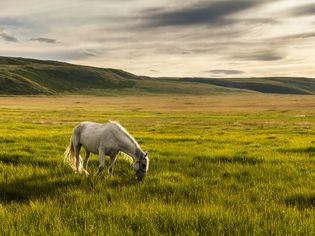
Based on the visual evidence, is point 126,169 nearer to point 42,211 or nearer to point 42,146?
point 42,211

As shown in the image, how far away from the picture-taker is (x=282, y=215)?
7.68m

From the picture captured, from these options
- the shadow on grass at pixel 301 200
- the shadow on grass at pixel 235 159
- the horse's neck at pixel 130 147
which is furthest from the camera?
the shadow on grass at pixel 235 159

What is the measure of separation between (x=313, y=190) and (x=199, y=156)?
25.5ft

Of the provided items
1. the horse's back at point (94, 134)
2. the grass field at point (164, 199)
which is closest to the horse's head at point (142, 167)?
the grass field at point (164, 199)

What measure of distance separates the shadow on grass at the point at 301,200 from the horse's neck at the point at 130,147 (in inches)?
213

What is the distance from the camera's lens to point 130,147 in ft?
43.0

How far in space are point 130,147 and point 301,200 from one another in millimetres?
6017

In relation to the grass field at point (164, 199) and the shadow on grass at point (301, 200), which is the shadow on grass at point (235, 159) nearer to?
the grass field at point (164, 199)

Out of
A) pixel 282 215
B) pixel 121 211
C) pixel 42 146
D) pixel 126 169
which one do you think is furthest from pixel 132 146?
pixel 42 146

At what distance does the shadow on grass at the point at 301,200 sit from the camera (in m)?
9.00

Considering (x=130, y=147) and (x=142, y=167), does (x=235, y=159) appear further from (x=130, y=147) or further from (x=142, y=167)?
(x=142, y=167)

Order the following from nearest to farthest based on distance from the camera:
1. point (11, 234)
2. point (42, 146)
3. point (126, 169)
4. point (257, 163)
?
point (11, 234)
point (126, 169)
point (257, 163)
point (42, 146)

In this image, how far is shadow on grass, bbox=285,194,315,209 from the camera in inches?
354

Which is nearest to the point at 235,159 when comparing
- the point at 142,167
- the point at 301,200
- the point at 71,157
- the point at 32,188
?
the point at 142,167
